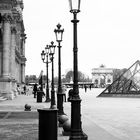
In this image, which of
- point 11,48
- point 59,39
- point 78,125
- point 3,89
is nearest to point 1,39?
point 11,48

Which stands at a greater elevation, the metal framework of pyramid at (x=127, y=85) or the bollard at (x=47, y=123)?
the metal framework of pyramid at (x=127, y=85)

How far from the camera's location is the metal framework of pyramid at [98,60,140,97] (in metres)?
59.6

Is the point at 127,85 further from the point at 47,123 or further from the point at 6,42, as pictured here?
the point at 47,123

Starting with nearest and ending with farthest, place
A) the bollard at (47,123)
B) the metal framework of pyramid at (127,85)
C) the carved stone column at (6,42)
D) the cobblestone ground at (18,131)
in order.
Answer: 1. the bollard at (47,123)
2. the cobblestone ground at (18,131)
3. the carved stone column at (6,42)
4. the metal framework of pyramid at (127,85)

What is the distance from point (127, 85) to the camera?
6238 centimetres

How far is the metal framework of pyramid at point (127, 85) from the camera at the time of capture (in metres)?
59.6

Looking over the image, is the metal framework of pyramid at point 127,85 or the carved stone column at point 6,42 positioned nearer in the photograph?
the carved stone column at point 6,42

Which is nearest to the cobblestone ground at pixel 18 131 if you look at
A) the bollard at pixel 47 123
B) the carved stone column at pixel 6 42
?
the bollard at pixel 47 123

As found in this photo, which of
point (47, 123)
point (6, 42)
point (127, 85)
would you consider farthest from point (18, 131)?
point (127, 85)

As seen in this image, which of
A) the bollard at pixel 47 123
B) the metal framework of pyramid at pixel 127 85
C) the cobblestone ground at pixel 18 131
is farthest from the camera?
the metal framework of pyramid at pixel 127 85

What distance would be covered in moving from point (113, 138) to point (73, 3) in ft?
15.3

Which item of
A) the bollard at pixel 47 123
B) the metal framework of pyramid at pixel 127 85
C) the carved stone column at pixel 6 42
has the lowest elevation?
the bollard at pixel 47 123

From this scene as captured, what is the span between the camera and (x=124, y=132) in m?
15.5

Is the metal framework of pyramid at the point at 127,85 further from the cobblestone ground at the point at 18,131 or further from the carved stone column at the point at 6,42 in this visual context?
the cobblestone ground at the point at 18,131
